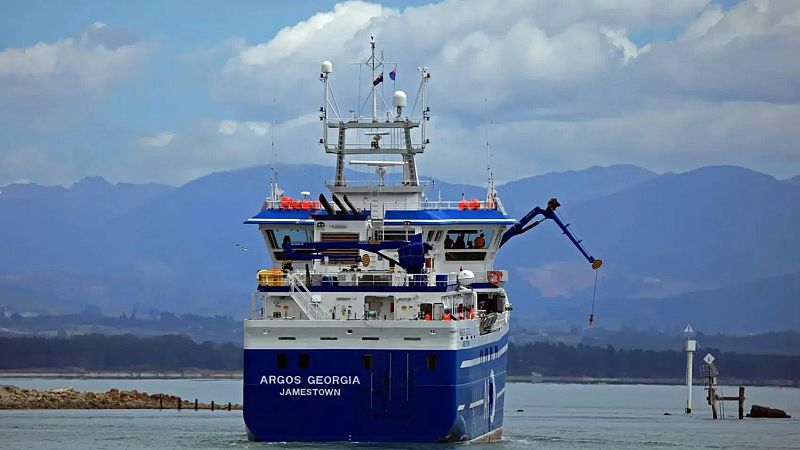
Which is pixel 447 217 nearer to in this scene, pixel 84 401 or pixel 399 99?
pixel 399 99

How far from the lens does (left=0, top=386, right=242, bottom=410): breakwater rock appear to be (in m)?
110

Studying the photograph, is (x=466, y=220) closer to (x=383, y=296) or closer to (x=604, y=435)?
(x=383, y=296)

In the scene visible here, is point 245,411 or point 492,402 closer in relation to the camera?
point 245,411

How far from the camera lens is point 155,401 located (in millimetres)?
113562

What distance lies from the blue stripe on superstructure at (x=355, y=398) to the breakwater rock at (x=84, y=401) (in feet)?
162

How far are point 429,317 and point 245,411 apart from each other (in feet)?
23.4

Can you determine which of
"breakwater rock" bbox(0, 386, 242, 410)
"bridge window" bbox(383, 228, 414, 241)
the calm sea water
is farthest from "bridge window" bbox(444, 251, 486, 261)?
"breakwater rock" bbox(0, 386, 242, 410)

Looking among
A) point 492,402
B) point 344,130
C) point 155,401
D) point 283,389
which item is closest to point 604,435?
point 492,402

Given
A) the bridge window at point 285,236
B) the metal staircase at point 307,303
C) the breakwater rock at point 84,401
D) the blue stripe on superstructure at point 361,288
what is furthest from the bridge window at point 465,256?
the breakwater rock at point 84,401

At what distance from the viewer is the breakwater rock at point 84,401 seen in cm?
10975

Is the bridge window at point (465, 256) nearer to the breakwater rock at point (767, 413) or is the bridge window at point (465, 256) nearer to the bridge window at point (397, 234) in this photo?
the bridge window at point (397, 234)

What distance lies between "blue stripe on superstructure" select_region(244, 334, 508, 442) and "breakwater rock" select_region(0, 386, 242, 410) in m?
49.4

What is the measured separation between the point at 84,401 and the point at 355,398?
5459 cm

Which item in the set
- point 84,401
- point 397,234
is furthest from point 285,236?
point 84,401
